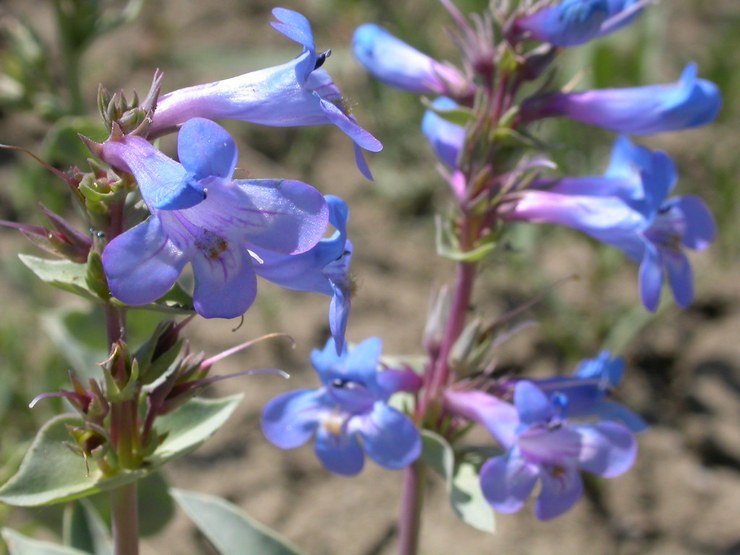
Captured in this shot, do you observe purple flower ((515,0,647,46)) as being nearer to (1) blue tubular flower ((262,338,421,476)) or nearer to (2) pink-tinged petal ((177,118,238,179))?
(1) blue tubular flower ((262,338,421,476))

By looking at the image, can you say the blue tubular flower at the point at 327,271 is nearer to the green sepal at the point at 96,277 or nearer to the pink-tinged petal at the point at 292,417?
the green sepal at the point at 96,277

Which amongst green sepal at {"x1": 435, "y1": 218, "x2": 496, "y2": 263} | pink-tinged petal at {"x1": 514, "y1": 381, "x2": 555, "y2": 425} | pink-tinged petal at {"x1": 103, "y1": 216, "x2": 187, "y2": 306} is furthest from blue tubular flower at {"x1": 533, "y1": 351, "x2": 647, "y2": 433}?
pink-tinged petal at {"x1": 103, "y1": 216, "x2": 187, "y2": 306}

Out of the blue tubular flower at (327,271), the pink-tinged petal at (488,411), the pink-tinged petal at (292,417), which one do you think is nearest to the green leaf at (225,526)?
the pink-tinged petal at (292,417)

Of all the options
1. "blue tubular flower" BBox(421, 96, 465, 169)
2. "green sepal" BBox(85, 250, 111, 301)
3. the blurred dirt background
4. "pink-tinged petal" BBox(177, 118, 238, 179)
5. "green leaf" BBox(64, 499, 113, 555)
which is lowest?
the blurred dirt background

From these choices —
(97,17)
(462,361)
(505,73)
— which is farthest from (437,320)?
(97,17)

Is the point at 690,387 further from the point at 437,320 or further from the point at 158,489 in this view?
the point at 158,489
